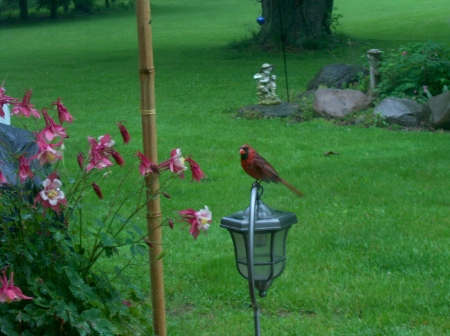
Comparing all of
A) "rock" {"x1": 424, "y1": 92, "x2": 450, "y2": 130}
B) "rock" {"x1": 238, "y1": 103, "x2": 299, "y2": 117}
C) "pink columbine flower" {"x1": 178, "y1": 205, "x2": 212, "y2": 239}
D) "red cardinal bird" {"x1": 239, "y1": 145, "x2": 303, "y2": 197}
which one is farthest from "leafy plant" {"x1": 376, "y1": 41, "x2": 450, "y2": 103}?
"pink columbine flower" {"x1": 178, "y1": 205, "x2": 212, "y2": 239}

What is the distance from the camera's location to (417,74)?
37.3ft

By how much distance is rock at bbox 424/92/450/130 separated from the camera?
9.90 meters

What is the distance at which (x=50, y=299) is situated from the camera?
330cm

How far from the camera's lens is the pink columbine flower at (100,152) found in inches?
128

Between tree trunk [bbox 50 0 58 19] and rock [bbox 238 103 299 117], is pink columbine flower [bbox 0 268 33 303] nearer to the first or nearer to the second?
rock [bbox 238 103 299 117]

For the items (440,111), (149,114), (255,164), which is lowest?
(440,111)

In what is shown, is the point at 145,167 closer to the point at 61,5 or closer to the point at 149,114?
the point at 149,114

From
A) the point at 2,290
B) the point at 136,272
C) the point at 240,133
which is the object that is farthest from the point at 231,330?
the point at 240,133

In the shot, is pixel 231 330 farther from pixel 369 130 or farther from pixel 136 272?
pixel 369 130

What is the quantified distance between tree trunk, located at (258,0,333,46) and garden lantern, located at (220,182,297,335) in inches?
710

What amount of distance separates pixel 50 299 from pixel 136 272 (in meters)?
2.14

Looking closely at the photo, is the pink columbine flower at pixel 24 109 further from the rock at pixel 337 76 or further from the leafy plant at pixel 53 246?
the rock at pixel 337 76

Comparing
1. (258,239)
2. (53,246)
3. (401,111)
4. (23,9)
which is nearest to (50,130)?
(53,246)

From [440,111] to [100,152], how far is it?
749cm
